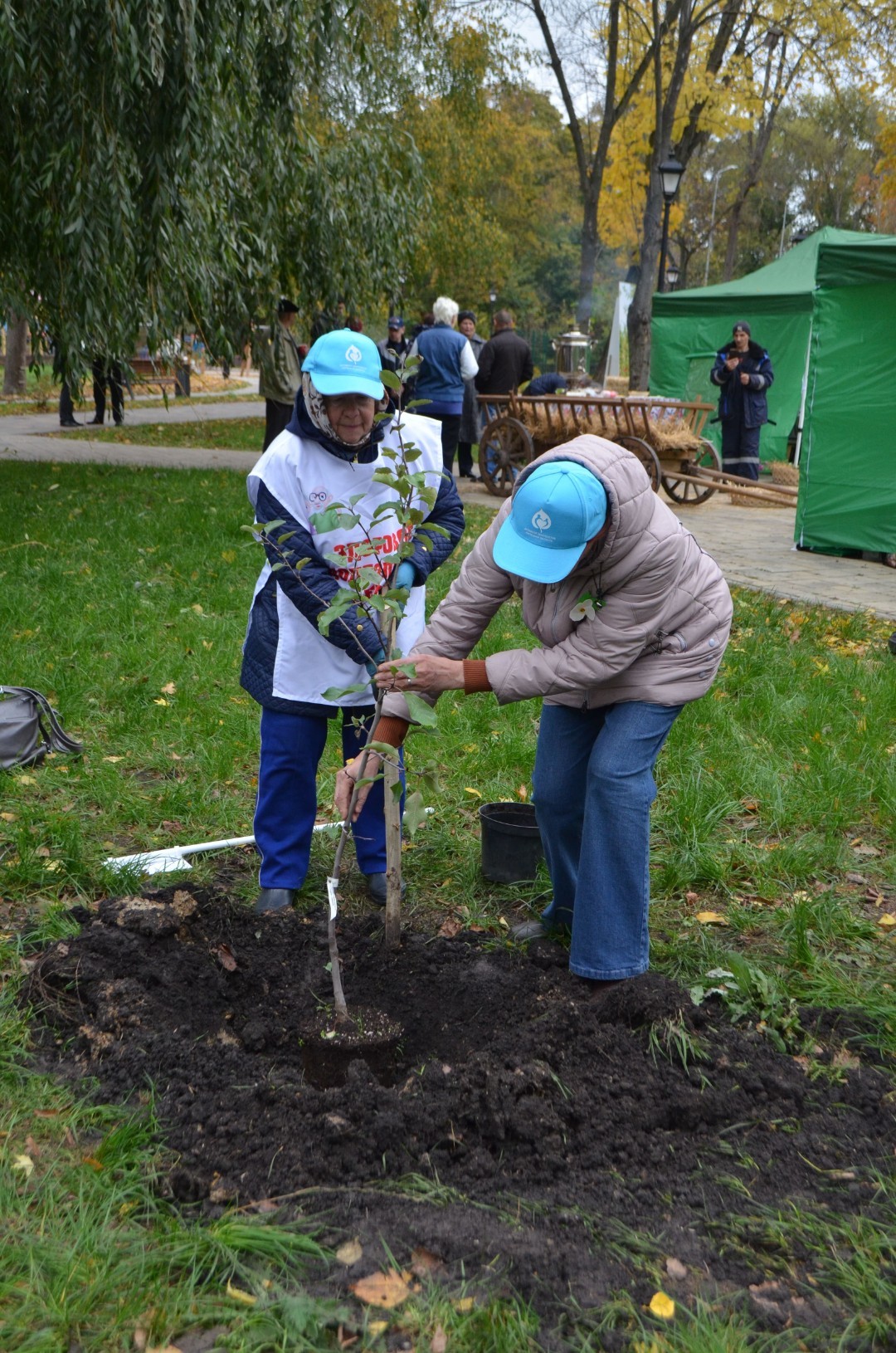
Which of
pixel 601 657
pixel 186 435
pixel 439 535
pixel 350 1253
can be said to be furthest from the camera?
pixel 186 435

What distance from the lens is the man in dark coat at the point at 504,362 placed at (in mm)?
13570

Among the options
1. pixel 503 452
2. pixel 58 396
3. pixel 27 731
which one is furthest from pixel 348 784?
pixel 58 396

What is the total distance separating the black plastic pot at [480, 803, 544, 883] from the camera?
3953mm

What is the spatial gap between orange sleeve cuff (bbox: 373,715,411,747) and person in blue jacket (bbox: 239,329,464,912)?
183 mm

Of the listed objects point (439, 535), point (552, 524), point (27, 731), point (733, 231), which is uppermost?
point (733, 231)

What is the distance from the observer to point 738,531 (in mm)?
11789

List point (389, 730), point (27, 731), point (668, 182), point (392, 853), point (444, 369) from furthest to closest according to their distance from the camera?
1. point (668, 182)
2. point (444, 369)
3. point (27, 731)
4. point (392, 853)
5. point (389, 730)

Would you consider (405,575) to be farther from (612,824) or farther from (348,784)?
(612,824)

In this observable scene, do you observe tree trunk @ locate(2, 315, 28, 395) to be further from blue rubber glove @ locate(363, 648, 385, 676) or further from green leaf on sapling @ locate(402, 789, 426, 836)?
green leaf on sapling @ locate(402, 789, 426, 836)

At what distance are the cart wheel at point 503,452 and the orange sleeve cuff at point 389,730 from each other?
8939mm

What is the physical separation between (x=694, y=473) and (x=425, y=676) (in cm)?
968

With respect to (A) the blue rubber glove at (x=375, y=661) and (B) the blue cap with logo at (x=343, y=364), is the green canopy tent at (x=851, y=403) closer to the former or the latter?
(A) the blue rubber glove at (x=375, y=661)

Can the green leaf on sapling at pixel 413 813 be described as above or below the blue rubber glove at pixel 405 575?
below

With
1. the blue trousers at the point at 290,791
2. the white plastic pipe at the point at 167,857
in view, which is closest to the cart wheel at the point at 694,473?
the white plastic pipe at the point at 167,857
